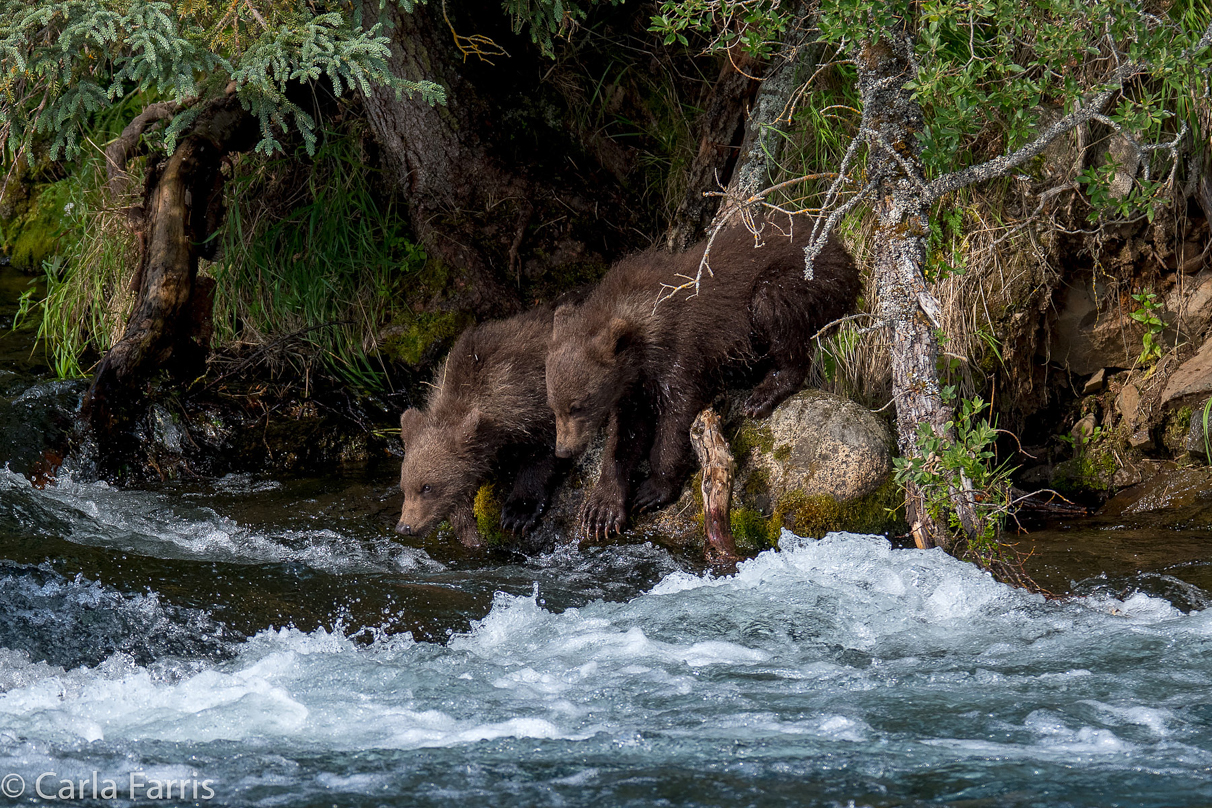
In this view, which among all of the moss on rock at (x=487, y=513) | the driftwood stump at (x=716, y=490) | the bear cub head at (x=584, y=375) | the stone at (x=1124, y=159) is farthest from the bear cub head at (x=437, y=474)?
the stone at (x=1124, y=159)

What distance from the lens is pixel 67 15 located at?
533cm

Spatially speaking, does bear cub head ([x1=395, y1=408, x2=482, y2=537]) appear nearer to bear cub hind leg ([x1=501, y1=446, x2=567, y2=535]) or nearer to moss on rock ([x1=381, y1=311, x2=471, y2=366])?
bear cub hind leg ([x1=501, y1=446, x2=567, y2=535])

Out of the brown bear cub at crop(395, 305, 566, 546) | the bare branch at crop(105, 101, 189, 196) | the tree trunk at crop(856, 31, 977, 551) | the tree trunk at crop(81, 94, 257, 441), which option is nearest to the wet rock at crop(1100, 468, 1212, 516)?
the tree trunk at crop(856, 31, 977, 551)

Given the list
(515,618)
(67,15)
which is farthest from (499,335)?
(67,15)

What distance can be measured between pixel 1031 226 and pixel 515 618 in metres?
3.66

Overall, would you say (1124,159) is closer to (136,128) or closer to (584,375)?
(584,375)

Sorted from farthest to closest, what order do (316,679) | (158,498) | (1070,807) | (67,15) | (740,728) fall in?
(158,498)
(67,15)
(316,679)
(740,728)
(1070,807)

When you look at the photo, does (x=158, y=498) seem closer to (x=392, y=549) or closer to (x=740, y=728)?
(x=392, y=549)

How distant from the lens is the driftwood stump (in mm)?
5309

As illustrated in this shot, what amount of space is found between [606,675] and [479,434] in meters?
2.41

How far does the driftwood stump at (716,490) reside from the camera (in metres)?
5.31

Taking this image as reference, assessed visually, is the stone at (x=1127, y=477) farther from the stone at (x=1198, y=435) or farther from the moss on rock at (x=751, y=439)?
the moss on rock at (x=751, y=439)

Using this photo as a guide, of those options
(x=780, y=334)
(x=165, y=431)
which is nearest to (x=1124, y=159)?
(x=780, y=334)

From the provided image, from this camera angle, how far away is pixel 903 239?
4.65 m
